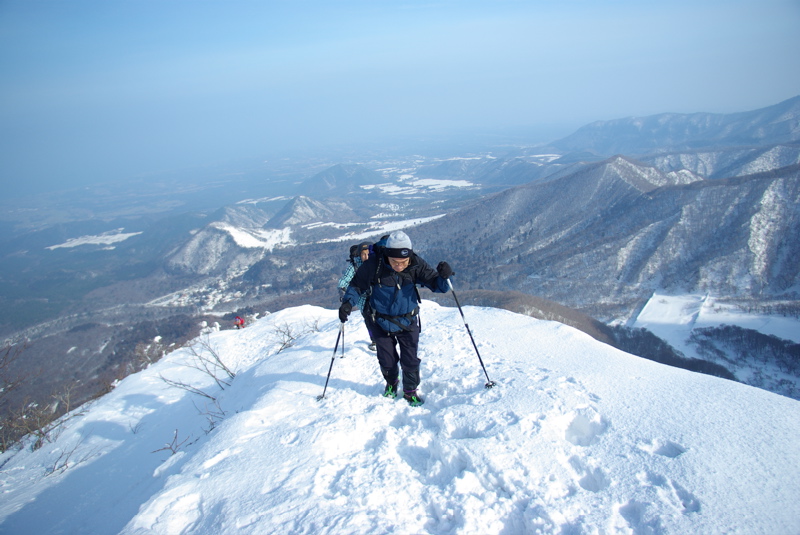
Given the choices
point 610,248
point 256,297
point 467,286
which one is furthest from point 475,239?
point 256,297

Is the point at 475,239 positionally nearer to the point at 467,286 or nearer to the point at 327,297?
the point at 467,286

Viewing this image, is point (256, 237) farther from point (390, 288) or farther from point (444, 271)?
point (444, 271)

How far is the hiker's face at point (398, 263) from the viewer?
19.1 feet

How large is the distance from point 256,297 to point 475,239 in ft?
203

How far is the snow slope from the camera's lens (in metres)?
3.66

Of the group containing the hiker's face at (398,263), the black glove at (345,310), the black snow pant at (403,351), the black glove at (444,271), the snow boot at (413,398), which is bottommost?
the snow boot at (413,398)

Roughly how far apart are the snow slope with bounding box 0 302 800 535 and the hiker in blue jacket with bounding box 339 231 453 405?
72 centimetres

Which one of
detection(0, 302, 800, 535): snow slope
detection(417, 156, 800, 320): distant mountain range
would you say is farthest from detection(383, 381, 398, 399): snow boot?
detection(417, 156, 800, 320): distant mountain range

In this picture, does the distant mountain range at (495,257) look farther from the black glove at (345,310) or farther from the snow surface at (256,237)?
the black glove at (345,310)

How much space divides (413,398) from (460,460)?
5.79 ft

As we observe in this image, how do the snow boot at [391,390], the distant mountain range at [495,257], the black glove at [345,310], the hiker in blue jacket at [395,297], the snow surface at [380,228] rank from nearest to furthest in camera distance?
the hiker in blue jacket at [395,297] < the black glove at [345,310] < the snow boot at [391,390] < the distant mountain range at [495,257] < the snow surface at [380,228]

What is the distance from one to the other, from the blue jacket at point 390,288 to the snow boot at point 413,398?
1.18 m

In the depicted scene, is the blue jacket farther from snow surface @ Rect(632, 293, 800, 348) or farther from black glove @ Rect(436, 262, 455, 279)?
snow surface @ Rect(632, 293, 800, 348)

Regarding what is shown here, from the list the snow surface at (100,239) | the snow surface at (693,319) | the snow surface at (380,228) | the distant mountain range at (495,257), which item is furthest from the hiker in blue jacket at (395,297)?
the snow surface at (100,239)
